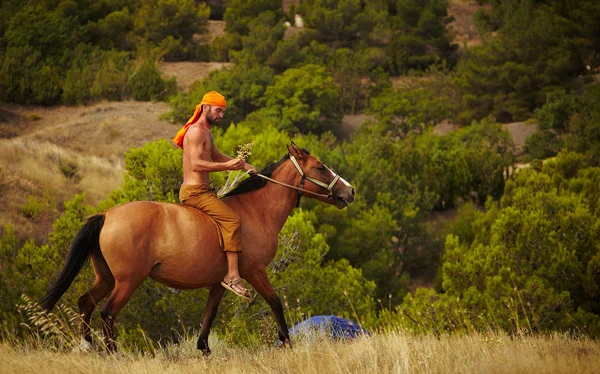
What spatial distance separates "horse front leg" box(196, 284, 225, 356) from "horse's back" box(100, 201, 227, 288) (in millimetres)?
304

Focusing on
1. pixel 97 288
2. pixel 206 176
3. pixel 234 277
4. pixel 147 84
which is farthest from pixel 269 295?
pixel 147 84

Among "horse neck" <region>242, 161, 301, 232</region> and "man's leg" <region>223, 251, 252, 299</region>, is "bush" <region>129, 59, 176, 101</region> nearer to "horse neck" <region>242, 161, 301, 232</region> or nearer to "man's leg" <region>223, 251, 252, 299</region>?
"horse neck" <region>242, 161, 301, 232</region>

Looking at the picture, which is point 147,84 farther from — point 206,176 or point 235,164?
point 235,164

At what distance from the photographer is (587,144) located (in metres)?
40.2

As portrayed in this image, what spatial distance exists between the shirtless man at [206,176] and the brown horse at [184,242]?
133 mm

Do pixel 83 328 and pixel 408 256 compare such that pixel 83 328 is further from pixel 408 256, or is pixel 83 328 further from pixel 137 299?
pixel 408 256

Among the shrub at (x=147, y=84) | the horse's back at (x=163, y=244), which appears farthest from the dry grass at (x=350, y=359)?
the shrub at (x=147, y=84)

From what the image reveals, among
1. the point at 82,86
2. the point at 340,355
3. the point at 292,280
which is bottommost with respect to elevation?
the point at 82,86

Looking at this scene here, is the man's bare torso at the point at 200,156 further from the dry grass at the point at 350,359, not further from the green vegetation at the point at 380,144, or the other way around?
the dry grass at the point at 350,359

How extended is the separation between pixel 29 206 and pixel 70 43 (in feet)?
109

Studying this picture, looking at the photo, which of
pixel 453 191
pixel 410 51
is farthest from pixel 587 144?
pixel 410 51

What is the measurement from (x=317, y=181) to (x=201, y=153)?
126 centimetres

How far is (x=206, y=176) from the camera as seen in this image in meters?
8.60

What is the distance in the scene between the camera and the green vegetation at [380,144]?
1667cm
